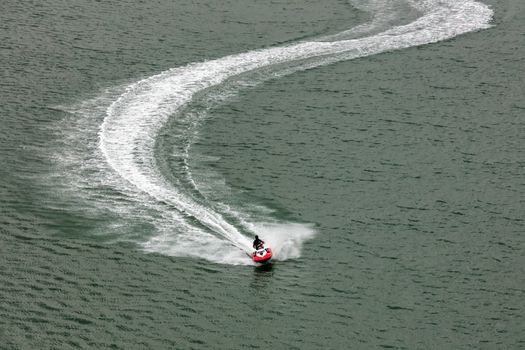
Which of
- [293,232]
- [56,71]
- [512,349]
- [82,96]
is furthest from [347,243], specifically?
[56,71]

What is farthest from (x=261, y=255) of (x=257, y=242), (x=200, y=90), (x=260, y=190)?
(x=200, y=90)

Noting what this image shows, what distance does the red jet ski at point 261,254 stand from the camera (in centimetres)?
6247

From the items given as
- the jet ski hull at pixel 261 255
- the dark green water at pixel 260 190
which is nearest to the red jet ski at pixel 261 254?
the jet ski hull at pixel 261 255

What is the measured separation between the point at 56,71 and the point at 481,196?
152 feet

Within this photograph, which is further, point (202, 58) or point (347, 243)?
point (202, 58)

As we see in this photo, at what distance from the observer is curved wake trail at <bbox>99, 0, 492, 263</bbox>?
67.9 m

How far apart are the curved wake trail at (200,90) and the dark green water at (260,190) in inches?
12.5

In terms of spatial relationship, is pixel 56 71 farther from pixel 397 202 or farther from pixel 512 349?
pixel 512 349

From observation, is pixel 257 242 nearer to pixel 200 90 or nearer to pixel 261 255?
pixel 261 255

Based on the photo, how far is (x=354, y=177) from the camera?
74.9 metres

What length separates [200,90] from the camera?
91.1 metres

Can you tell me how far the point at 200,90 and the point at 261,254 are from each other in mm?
32516

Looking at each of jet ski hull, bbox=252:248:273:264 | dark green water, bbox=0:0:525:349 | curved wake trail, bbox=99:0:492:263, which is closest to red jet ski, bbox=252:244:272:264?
jet ski hull, bbox=252:248:273:264

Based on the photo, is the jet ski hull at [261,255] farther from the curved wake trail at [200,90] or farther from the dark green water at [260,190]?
the curved wake trail at [200,90]
